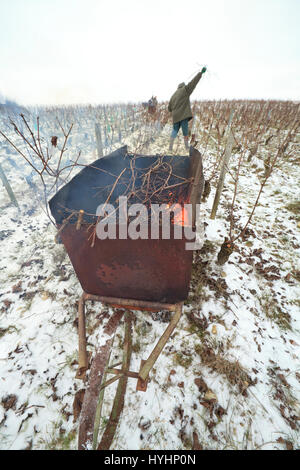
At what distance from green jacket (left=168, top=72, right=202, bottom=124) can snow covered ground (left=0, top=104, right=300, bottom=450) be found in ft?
12.2

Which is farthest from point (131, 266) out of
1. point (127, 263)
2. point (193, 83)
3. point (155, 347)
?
point (193, 83)

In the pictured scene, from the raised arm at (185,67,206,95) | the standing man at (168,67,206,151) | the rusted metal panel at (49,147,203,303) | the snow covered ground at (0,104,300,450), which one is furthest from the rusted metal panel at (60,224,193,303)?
the standing man at (168,67,206,151)

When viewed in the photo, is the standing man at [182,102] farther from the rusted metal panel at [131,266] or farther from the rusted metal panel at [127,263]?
the rusted metal panel at [131,266]

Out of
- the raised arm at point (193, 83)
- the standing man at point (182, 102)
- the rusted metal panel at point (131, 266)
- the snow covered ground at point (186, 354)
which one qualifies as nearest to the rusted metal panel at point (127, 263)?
the rusted metal panel at point (131, 266)

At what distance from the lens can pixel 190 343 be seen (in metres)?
2.07

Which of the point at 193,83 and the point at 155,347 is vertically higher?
the point at 193,83

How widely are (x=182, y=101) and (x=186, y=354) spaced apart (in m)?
5.59

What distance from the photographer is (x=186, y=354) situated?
199 centimetres

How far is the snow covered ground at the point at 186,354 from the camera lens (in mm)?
1569

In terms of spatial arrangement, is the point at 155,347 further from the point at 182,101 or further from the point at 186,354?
the point at 182,101

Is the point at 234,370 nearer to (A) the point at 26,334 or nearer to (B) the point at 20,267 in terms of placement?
(A) the point at 26,334

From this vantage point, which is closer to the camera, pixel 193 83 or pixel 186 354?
pixel 186 354

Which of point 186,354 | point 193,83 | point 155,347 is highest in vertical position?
point 193,83

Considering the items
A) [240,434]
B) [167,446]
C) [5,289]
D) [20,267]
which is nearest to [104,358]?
[167,446]
